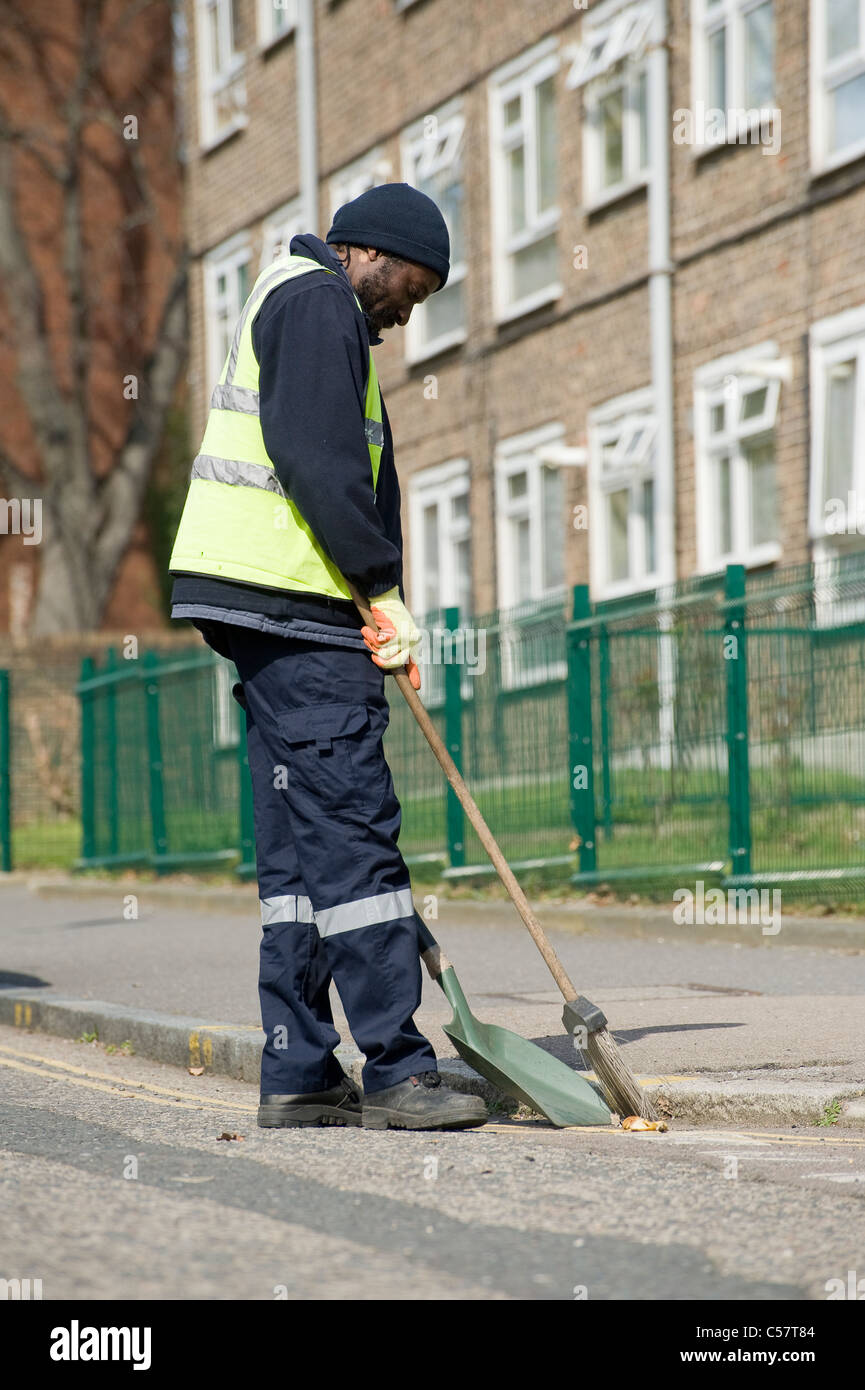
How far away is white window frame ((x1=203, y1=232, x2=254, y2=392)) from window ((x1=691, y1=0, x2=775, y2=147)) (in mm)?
8732

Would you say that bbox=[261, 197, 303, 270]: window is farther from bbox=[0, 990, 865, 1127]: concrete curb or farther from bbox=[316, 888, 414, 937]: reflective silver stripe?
bbox=[316, 888, 414, 937]: reflective silver stripe

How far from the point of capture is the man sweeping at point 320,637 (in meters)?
5.12

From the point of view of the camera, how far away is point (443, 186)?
66.5 ft

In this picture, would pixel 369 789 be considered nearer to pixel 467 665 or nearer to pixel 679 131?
pixel 467 665

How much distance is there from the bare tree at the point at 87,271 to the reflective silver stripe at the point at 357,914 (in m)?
26.3

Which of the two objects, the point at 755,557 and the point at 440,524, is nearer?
the point at 755,557

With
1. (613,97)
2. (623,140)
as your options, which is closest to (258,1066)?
(623,140)

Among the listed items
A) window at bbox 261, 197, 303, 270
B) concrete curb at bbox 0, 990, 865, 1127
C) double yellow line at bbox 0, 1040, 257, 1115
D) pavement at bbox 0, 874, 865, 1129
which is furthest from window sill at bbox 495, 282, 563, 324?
double yellow line at bbox 0, 1040, 257, 1115

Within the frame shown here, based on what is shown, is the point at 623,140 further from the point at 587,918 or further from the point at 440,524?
the point at 587,918

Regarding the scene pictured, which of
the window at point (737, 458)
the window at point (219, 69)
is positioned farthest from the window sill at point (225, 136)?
the window at point (737, 458)

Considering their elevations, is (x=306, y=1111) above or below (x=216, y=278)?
below

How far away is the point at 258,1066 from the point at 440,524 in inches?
575

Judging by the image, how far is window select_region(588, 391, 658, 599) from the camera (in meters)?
17.0

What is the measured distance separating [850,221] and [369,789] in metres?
10.5
